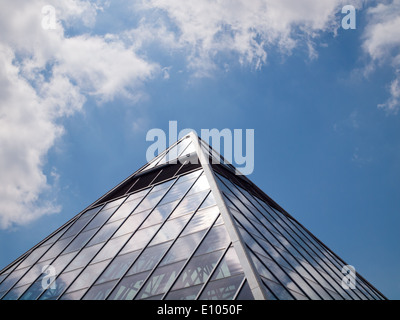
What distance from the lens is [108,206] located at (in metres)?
20.5

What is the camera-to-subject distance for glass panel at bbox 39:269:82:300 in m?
13.6

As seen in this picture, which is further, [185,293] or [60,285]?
[60,285]

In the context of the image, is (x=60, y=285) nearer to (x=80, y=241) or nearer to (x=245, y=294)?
(x=80, y=241)

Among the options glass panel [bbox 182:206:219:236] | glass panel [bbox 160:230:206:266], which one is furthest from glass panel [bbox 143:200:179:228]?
glass panel [bbox 160:230:206:266]

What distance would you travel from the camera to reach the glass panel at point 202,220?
511 inches

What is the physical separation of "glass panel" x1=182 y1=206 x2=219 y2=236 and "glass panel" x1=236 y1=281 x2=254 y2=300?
3637 mm

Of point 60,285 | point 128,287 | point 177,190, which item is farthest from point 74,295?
point 177,190

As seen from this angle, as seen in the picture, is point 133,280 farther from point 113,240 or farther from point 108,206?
point 108,206

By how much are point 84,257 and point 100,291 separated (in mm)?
3564

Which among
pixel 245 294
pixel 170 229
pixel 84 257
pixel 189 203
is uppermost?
pixel 189 203

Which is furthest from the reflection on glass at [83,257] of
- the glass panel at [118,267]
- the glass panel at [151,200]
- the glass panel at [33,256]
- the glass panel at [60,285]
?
the glass panel at [33,256]

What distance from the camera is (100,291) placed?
1231 cm

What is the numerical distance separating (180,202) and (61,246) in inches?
306
